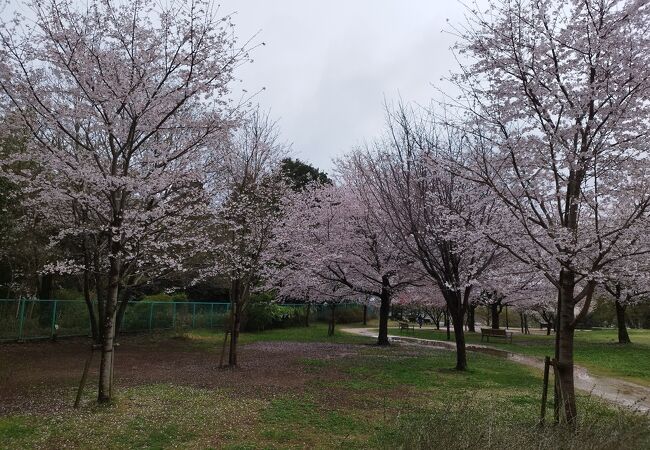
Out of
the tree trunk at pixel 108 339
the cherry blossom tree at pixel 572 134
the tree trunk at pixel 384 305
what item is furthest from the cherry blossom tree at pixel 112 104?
the tree trunk at pixel 384 305

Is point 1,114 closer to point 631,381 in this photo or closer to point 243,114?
point 243,114

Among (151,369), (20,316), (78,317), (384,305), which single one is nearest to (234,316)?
(151,369)

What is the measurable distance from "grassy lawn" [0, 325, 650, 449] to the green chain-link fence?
9810 millimetres

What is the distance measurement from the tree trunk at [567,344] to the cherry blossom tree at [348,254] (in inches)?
450

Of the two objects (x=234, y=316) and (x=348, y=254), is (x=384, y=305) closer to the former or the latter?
(x=348, y=254)

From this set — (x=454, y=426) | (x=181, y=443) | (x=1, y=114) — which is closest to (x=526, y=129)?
(x=454, y=426)

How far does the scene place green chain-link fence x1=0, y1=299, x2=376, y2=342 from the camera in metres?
16.6

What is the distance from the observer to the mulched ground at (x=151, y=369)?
9.00 metres

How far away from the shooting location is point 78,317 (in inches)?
760

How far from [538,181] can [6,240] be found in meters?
14.6

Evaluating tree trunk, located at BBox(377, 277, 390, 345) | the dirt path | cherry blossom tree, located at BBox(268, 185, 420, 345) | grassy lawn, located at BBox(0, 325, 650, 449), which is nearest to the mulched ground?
grassy lawn, located at BBox(0, 325, 650, 449)

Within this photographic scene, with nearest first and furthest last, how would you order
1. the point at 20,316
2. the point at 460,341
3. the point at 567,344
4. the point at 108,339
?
the point at 567,344 < the point at 108,339 < the point at 460,341 < the point at 20,316

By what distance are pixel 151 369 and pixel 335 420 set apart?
6.78m

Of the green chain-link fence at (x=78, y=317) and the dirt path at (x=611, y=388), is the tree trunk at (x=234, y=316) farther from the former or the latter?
the green chain-link fence at (x=78, y=317)
